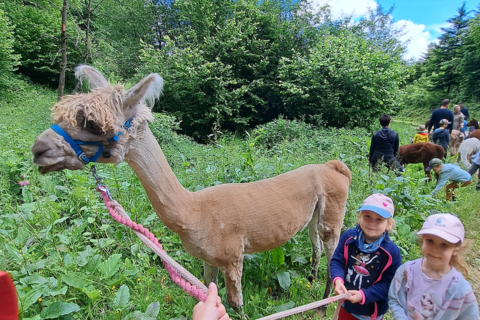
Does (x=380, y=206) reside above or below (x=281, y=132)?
above

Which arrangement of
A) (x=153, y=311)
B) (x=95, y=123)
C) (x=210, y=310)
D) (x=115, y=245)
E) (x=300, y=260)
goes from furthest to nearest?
(x=300, y=260) < (x=115, y=245) < (x=153, y=311) < (x=95, y=123) < (x=210, y=310)

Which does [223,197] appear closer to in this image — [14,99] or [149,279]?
[149,279]

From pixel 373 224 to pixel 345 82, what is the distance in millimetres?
10386

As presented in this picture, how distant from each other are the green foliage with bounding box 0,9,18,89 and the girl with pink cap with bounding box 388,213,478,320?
19441 mm

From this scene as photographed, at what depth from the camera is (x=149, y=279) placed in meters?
2.35

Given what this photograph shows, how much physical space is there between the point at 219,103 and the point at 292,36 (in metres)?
5.68

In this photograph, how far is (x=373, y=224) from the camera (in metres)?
1.62

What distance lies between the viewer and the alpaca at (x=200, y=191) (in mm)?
1431

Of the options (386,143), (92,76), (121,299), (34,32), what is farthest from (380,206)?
(34,32)

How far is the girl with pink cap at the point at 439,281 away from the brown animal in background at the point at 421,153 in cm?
543

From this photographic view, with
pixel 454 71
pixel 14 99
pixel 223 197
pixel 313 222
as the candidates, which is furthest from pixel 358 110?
pixel 454 71

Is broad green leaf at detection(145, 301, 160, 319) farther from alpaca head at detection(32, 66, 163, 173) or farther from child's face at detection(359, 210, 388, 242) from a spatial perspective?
child's face at detection(359, 210, 388, 242)

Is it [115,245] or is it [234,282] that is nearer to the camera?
[234,282]

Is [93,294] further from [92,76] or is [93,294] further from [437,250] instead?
[437,250]
